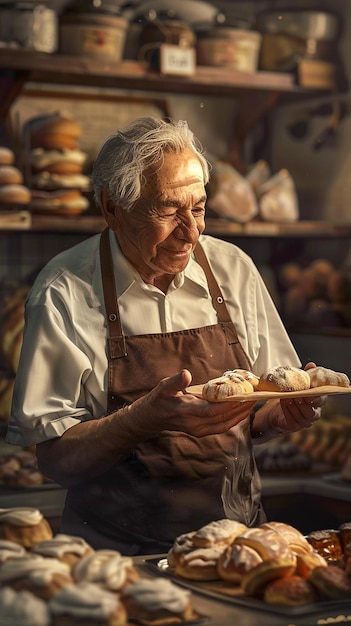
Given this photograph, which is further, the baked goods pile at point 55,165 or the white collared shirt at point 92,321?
the baked goods pile at point 55,165

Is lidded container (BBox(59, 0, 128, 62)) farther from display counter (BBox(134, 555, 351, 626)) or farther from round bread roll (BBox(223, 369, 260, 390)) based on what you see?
display counter (BBox(134, 555, 351, 626))

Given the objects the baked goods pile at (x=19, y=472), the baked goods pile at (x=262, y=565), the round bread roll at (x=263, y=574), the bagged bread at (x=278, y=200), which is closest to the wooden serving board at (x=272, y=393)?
the baked goods pile at (x=262, y=565)

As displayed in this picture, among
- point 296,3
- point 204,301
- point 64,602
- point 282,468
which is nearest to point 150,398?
point 204,301

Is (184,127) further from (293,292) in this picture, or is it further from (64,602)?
(293,292)

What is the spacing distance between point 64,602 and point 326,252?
2.47 metres

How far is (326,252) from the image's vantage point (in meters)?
3.49

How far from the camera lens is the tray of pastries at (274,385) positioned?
5.15 feet

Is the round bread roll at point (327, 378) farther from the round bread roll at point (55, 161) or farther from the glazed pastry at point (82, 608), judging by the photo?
the round bread roll at point (55, 161)

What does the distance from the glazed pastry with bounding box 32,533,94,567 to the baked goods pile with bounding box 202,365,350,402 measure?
0.38 m

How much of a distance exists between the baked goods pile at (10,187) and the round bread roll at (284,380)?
147cm

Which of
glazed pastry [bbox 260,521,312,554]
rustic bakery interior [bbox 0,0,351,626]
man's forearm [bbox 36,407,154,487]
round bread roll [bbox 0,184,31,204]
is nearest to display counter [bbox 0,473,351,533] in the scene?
rustic bakery interior [bbox 0,0,351,626]

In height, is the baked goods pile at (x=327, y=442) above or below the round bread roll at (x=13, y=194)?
below

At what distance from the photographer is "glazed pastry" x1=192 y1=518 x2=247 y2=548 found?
137 centimetres

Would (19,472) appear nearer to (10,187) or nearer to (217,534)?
(10,187)
